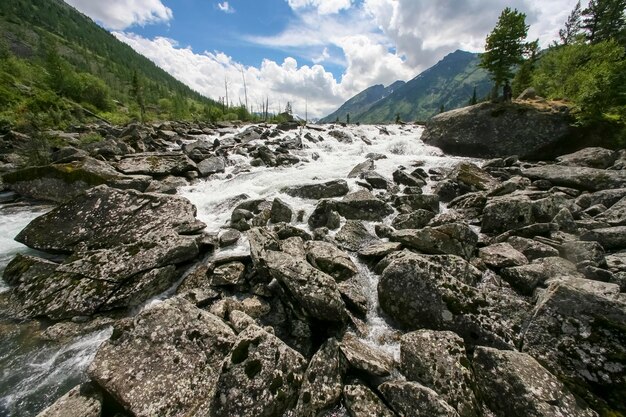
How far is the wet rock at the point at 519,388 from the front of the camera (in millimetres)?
4852

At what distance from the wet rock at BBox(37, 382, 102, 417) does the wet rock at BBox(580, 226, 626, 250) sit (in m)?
16.1

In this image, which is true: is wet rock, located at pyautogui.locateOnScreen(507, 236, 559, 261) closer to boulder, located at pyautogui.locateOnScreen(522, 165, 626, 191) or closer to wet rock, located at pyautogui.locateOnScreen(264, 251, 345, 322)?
wet rock, located at pyautogui.locateOnScreen(264, 251, 345, 322)

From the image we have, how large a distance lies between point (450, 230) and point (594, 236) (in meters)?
5.19

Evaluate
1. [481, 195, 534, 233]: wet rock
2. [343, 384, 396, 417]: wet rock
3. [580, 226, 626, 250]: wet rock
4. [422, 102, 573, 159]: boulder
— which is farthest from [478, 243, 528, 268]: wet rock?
[422, 102, 573, 159]: boulder

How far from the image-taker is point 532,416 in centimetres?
476

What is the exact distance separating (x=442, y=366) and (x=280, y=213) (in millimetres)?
10523

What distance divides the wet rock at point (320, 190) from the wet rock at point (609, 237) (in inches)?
464

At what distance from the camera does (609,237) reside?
9570 millimetres

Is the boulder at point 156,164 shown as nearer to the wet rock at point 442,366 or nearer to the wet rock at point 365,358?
the wet rock at point 365,358

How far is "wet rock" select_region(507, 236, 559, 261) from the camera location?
9.37 m

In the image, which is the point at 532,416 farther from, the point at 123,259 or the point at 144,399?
the point at 123,259

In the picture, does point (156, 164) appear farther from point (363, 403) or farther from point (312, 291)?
point (363, 403)

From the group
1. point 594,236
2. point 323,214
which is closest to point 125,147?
point 323,214

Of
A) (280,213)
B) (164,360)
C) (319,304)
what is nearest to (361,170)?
(280,213)
